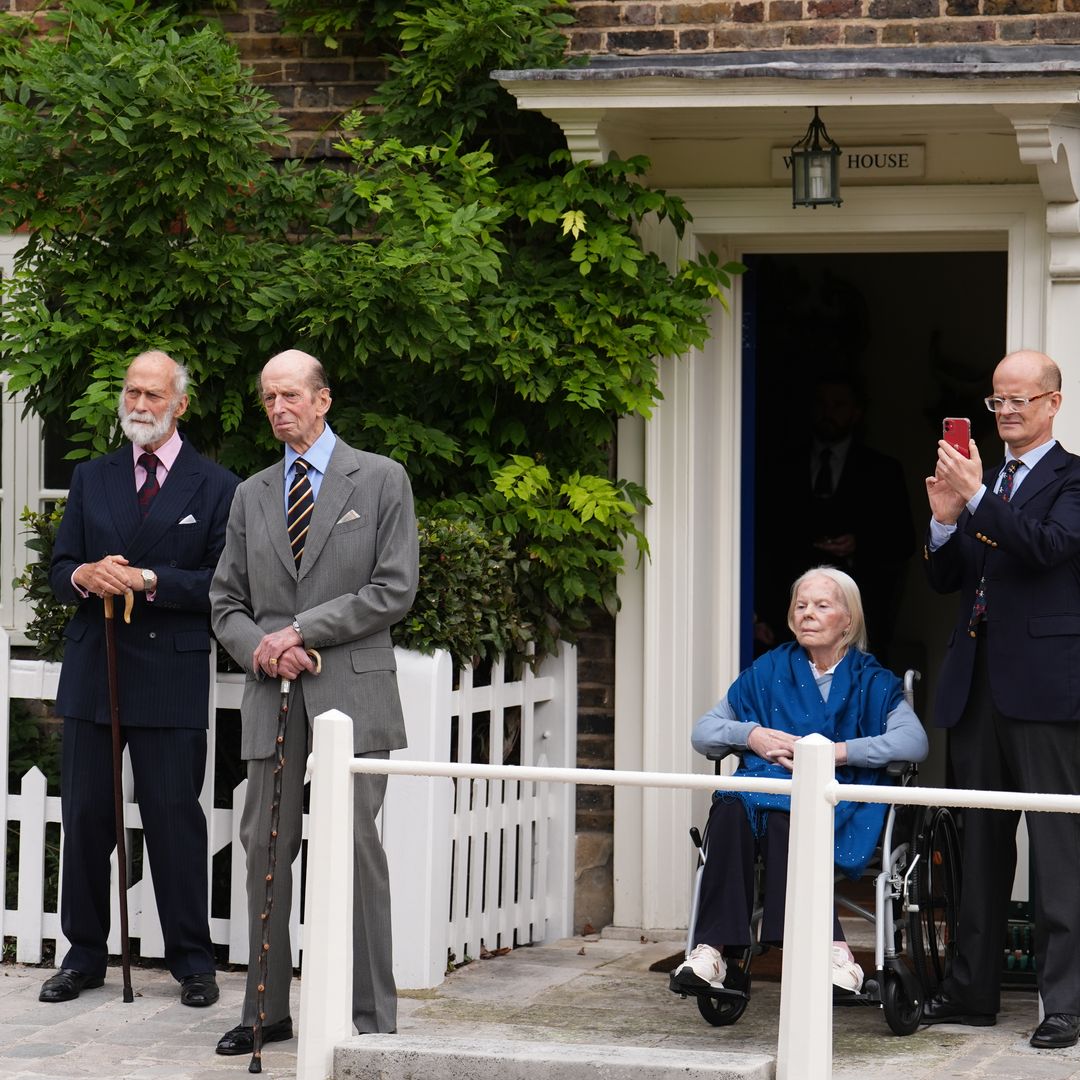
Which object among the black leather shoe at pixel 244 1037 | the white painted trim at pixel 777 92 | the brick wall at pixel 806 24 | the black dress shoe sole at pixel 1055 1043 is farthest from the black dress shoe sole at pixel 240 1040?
the brick wall at pixel 806 24

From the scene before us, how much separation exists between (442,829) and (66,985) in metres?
1.27

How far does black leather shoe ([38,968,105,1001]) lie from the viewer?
6.18 m

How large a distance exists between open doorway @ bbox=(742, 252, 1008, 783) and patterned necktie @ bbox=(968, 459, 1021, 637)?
2.52 m

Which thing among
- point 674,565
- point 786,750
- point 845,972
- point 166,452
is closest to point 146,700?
point 166,452

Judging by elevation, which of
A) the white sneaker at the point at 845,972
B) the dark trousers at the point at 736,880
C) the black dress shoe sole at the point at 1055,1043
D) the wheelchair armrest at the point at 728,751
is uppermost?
the wheelchair armrest at the point at 728,751

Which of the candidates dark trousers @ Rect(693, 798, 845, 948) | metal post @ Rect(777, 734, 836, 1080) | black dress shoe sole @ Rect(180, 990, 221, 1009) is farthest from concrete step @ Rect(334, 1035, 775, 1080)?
black dress shoe sole @ Rect(180, 990, 221, 1009)

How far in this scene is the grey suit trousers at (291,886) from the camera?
5434mm

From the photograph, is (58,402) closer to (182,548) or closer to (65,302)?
(65,302)

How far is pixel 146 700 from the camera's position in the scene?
621 cm

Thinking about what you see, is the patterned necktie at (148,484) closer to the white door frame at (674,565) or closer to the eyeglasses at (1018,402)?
the white door frame at (674,565)

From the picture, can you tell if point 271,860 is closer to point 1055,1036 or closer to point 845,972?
point 845,972

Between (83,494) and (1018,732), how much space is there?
9.82ft

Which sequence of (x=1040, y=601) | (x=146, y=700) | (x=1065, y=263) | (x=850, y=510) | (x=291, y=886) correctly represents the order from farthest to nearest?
(x=850, y=510) < (x=1065, y=263) < (x=146, y=700) < (x=1040, y=601) < (x=291, y=886)

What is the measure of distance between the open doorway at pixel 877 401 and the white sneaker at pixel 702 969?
2821 millimetres
